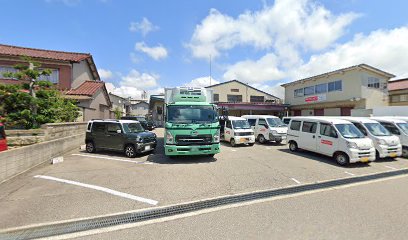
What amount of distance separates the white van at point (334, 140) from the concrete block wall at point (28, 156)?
36.6ft

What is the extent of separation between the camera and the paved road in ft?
10.3

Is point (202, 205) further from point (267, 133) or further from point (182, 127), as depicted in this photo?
point (267, 133)

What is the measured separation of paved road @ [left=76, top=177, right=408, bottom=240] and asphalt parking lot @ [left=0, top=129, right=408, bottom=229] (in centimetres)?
94

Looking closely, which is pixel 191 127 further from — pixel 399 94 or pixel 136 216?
pixel 399 94

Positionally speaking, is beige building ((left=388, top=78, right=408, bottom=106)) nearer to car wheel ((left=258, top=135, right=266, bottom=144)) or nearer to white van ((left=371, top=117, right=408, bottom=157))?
white van ((left=371, top=117, right=408, bottom=157))

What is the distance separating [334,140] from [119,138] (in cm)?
940

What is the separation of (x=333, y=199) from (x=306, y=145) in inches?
212

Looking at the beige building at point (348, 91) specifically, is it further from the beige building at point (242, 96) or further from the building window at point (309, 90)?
the beige building at point (242, 96)

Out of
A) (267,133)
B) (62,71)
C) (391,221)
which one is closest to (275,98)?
(267,133)

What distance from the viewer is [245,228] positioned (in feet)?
10.9

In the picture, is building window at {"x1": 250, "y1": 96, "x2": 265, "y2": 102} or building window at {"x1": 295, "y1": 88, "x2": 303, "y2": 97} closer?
building window at {"x1": 295, "y1": 88, "x2": 303, "y2": 97}

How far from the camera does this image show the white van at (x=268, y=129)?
12.8 m

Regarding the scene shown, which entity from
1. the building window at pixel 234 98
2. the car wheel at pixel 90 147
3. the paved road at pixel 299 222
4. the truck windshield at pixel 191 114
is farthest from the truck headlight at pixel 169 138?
the building window at pixel 234 98

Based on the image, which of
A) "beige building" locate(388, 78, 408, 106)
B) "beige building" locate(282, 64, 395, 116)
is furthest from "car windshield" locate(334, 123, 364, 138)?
"beige building" locate(388, 78, 408, 106)
